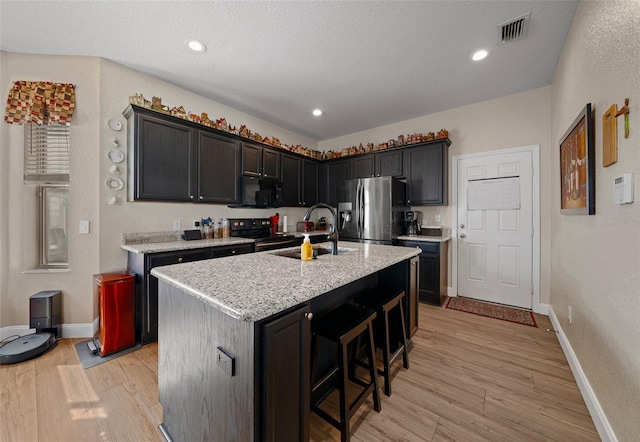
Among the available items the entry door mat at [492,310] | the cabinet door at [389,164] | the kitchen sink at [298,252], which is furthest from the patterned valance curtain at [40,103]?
the entry door mat at [492,310]

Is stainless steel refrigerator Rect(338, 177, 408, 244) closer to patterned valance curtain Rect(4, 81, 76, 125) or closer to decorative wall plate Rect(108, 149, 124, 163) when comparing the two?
decorative wall plate Rect(108, 149, 124, 163)

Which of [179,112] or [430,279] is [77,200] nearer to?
[179,112]

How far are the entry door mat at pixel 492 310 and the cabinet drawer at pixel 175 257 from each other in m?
3.19

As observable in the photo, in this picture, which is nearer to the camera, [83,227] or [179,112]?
[83,227]

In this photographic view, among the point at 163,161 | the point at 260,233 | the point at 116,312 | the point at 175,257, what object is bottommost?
the point at 116,312

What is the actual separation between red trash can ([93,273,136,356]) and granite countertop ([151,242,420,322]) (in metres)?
1.29

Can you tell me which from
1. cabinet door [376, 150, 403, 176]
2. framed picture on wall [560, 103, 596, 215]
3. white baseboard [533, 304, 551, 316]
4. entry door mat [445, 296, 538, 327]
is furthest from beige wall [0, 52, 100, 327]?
white baseboard [533, 304, 551, 316]

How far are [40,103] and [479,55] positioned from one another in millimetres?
4314

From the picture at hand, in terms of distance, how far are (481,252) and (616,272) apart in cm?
238

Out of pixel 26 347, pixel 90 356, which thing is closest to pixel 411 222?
pixel 90 356

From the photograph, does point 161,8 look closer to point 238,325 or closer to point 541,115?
point 238,325

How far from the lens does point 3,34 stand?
2.14 meters

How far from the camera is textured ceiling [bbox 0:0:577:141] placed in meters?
1.91

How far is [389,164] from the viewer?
4.02 metres
